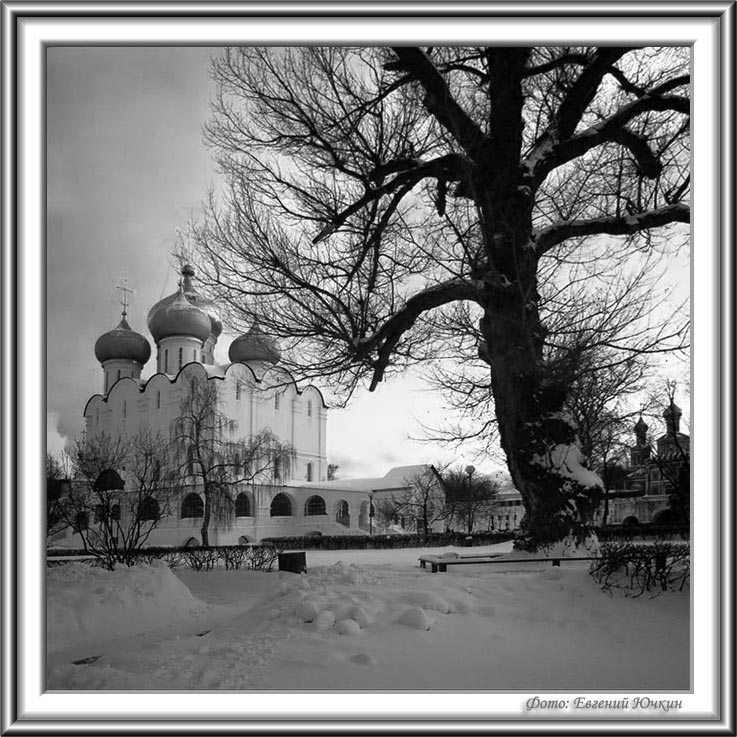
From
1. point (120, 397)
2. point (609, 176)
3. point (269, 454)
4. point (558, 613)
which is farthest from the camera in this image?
point (269, 454)

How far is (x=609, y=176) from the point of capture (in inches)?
336

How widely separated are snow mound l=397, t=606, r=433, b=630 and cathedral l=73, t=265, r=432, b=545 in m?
14.7

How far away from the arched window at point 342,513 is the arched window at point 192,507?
12.6 m

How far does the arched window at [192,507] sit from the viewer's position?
2222cm

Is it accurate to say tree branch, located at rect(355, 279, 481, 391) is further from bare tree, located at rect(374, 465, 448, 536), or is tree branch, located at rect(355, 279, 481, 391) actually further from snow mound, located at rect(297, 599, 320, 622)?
bare tree, located at rect(374, 465, 448, 536)

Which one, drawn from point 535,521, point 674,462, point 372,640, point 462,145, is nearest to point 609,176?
point 462,145

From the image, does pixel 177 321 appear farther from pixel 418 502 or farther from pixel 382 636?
pixel 382 636

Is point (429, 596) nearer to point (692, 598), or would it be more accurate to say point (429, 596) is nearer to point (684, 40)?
point (692, 598)

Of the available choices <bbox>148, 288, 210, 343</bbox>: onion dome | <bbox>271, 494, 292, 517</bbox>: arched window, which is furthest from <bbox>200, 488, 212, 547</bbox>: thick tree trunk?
<bbox>148, 288, 210, 343</bbox>: onion dome

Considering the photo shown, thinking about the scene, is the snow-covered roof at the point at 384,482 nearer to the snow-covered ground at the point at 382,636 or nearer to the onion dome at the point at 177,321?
the onion dome at the point at 177,321

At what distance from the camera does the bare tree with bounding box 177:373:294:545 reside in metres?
20.7

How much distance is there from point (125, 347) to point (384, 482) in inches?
641

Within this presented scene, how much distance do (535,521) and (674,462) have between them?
985cm

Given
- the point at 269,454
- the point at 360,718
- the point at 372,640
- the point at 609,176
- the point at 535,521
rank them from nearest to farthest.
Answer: the point at 360,718 < the point at 372,640 < the point at 535,521 < the point at 609,176 < the point at 269,454
